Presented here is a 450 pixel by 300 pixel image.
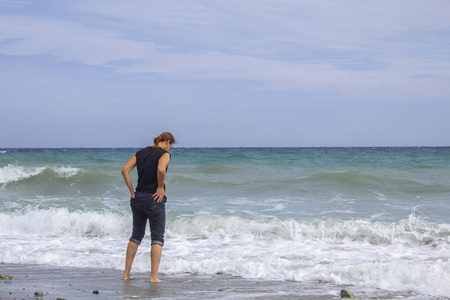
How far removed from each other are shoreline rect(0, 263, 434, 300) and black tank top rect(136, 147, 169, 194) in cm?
105

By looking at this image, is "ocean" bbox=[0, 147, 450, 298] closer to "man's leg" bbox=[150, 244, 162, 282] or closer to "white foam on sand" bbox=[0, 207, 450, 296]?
"white foam on sand" bbox=[0, 207, 450, 296]

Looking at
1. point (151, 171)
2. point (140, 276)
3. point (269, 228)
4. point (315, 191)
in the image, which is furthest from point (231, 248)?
point (315, 191)

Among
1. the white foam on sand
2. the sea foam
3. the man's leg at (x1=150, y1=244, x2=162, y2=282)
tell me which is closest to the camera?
the man's leg at (x1=150, y1=244, x2=162, y2=282)

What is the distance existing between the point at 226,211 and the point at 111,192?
5.62 meters

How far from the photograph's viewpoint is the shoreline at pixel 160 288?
15.8 feet

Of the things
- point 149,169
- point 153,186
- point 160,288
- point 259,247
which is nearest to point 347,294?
point 160,288

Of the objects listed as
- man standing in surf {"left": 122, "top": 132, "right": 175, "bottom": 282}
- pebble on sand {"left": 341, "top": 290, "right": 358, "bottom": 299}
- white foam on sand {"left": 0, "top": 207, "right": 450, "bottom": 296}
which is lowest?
white foam on sand {"left": 0, "top": 207, "right": 450, "bottom": 296}

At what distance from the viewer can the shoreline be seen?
481 cm

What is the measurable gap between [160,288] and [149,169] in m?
1.26

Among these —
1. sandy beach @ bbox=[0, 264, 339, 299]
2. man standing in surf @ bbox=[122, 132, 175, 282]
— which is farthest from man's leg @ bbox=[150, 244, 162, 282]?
sandy beach @ bbox=[0, 264, 339, 299]

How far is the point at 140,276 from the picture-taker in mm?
5965

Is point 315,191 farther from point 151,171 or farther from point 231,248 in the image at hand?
point 151,171

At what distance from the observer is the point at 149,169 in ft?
17.8

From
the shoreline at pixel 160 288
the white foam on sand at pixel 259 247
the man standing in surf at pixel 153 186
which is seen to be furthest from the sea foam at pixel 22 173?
the man standing in surf at pixel 153 186
